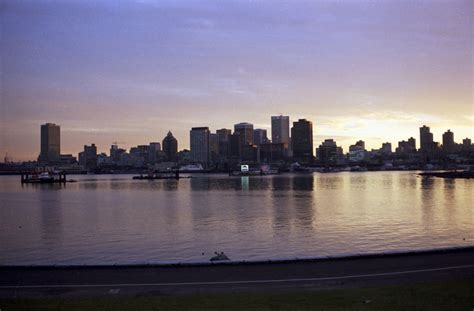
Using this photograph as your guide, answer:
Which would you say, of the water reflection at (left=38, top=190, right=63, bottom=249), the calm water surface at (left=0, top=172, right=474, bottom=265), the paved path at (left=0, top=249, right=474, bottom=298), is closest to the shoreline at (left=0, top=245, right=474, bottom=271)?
the paved path at (left=0, top=249, right=474, bottom=298)

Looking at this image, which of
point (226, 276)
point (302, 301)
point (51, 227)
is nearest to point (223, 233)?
point (51, 227)

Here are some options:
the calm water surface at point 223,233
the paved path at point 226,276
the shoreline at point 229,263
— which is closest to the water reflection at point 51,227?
the calm water surface at point 223,233

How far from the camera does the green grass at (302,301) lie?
1186 cm

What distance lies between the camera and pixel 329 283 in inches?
594

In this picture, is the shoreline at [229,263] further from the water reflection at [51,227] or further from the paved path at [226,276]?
the water reflection at [51,227]

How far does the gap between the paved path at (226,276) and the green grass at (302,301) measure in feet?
3.91

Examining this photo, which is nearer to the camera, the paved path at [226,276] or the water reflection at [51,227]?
the paved path at [226,276]

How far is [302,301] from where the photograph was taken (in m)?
12.5

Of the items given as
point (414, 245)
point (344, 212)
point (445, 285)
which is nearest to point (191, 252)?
point (414, 245)

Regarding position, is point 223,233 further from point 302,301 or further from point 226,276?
point 302,301

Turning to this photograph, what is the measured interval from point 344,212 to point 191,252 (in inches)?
1099

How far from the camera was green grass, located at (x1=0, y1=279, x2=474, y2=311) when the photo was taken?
11.9 meters

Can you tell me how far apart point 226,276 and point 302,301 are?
4.30 metres

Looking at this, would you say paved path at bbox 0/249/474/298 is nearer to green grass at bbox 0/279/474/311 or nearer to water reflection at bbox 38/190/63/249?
green grass at bbox 0/279/474/311
